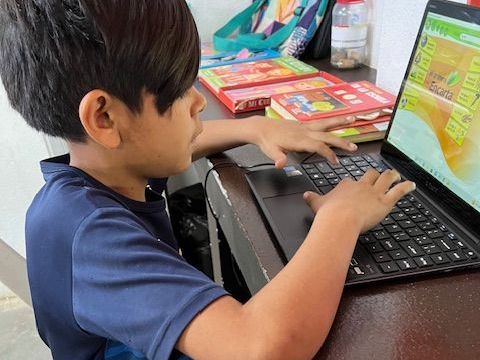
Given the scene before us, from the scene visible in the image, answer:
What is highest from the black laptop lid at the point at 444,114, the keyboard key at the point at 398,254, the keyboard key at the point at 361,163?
the black laptop lid at the point at 444,114

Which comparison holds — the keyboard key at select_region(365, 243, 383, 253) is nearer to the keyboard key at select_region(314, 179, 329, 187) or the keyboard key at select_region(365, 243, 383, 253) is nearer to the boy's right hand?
the boy's right hand

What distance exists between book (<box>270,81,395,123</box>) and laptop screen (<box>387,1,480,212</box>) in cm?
11

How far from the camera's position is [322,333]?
0.43 m

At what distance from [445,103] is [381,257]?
0.80ft

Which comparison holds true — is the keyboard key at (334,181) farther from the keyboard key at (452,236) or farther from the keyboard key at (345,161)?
the keyboard key at (452,236)

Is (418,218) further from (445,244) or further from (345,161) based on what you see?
(345,161)

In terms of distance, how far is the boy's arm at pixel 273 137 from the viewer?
0.75 meters

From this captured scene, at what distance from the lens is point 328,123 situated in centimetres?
80

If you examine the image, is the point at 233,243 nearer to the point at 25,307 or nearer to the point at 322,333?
the point at 322,333

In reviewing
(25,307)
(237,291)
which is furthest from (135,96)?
(25,307)

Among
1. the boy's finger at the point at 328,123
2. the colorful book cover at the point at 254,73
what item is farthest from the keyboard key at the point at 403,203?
the colorful book cover at the point at 254,73

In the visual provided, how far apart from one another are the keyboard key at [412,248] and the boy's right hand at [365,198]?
41mm

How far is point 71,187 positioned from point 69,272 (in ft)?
0.31

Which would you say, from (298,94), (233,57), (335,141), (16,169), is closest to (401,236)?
(335,141)
